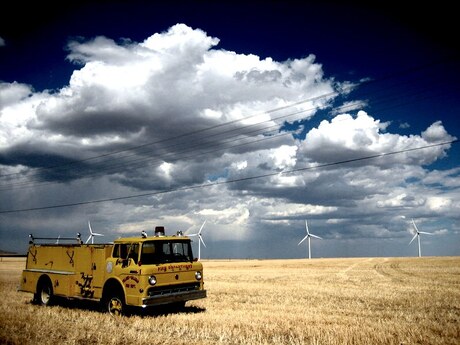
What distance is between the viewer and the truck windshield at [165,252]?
13.8m

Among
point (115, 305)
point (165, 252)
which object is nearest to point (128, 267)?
point (165, 252)

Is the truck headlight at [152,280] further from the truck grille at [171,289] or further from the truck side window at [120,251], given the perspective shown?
the truck side window at [120,251]

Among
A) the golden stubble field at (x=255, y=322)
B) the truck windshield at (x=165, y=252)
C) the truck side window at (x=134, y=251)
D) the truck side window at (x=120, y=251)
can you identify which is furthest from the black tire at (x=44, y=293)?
the truck windshield at (x=165, y=252)

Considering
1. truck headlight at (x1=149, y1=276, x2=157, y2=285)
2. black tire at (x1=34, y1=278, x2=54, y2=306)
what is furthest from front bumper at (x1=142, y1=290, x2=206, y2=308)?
black tire at (x1=34, y1=278, x2=54, y2=306)

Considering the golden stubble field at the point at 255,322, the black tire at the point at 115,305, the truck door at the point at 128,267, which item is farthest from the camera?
the black tire at the point at 115,305

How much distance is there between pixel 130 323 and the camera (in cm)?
1205

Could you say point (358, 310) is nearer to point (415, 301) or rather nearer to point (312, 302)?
point (312, 302)

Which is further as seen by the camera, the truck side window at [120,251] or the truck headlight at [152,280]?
the truck side window at [120,251]

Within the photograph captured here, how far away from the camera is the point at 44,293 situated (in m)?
17.2

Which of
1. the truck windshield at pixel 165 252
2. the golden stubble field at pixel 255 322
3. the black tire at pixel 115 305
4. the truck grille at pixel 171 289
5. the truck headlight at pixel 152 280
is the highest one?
the truck windshield at pixel 165 252

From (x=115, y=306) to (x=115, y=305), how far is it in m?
0.04

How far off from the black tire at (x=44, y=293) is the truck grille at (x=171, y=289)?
6426 mm

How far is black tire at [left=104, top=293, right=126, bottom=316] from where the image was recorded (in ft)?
44.5

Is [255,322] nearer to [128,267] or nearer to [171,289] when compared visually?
[171,289]
